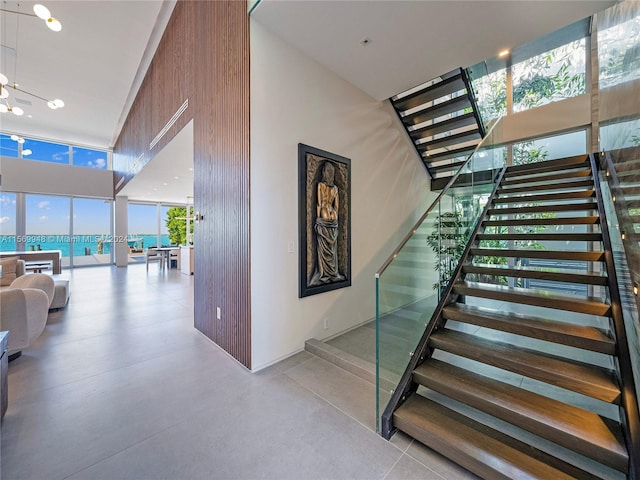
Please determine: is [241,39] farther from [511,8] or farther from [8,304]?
[8,304]

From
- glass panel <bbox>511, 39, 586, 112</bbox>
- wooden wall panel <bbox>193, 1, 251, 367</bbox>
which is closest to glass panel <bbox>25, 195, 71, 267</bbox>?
wooden wall panel <bbox>193, 1, 251, 367</bbox>

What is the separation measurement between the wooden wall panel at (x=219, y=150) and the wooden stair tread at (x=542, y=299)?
223cm

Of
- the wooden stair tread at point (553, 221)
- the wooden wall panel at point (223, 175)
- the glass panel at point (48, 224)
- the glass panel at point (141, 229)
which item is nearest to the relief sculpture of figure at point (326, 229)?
the wooden wall panel at point (223, 175)

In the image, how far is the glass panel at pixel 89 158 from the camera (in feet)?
32.3

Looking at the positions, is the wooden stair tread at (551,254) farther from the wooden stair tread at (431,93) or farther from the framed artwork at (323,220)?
the wooden stair tread at (431,93)

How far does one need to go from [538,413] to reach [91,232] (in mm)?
13428

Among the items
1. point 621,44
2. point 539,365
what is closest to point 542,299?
point 539,365

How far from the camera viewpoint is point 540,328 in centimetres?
194

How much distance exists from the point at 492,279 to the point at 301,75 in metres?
3.97

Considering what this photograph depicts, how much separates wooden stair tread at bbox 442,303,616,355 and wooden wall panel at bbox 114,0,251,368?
208 centimetres

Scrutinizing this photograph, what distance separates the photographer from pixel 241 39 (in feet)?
8.83

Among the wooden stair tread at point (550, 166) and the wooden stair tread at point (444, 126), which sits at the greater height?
the wooden stair tread at point (444, 126)

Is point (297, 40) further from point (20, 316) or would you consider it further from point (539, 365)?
point (20, 316)

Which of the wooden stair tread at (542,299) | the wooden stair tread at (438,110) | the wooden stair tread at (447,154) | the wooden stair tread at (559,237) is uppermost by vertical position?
the wooden stair tread at (438,110)
